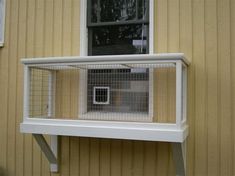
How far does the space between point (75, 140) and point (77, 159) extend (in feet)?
0.65

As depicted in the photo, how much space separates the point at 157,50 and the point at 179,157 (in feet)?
3.36

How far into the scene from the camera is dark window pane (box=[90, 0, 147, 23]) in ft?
10.0

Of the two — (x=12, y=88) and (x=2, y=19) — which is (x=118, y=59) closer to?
(x=12, y=88)

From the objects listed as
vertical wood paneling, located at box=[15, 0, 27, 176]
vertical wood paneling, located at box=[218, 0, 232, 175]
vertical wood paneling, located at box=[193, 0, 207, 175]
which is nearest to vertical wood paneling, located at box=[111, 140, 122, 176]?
vertical wood paneling, located at box=[193, 0, 207, 175]

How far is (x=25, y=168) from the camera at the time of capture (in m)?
3.37

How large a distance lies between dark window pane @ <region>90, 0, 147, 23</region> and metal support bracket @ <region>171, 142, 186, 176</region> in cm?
131

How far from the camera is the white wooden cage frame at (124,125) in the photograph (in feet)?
8.04

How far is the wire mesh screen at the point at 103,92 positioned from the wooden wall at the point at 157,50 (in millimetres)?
228

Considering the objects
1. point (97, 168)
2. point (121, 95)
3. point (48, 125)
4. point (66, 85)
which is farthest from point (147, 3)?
point (97, 168)

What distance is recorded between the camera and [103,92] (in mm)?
2943

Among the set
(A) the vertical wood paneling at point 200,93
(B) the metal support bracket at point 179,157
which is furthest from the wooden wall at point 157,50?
(B) the metal support bracket at point 179,157

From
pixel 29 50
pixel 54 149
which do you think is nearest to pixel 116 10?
pixel 29 50

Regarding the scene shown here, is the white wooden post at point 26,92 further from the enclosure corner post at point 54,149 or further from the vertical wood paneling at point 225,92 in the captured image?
the vertical wood paneling at point 225,92

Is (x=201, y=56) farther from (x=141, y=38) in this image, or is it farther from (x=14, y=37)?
(x=14, y=37)
